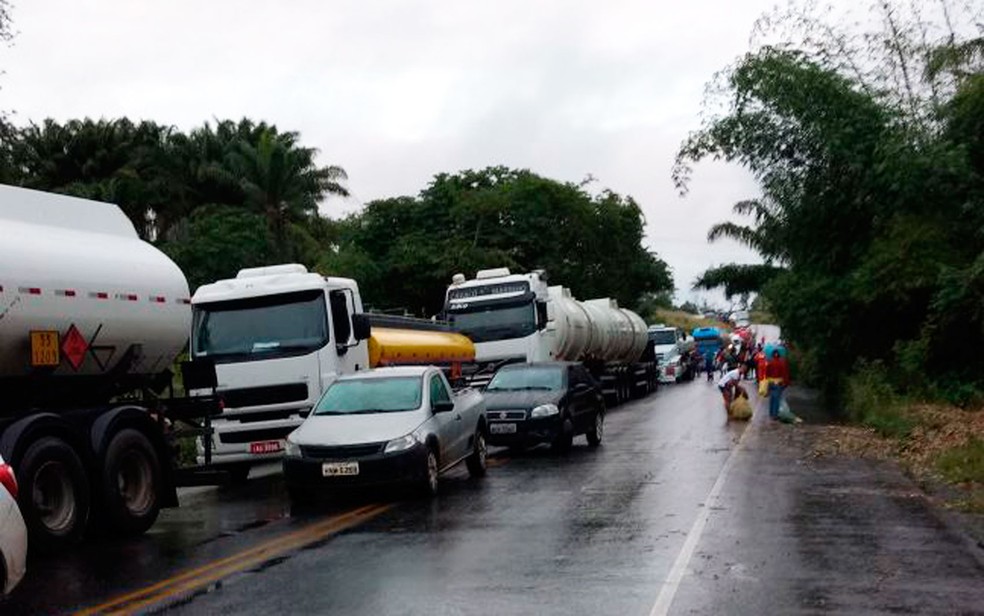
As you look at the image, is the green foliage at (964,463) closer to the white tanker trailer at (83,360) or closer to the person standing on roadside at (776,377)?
the person standing on roadside at (776,377)

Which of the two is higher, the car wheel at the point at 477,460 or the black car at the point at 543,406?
the black car at the point at 543,406

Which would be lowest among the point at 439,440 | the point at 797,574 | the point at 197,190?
the point at 797,574

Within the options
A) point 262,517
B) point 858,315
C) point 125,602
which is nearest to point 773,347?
point 858,315

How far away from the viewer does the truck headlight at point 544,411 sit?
61.6 ft

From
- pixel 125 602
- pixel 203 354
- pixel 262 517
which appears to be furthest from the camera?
pixel 203 354

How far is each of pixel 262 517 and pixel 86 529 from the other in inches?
78.9

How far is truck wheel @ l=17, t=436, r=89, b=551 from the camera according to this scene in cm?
1003

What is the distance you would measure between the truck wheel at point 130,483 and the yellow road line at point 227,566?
1.65m

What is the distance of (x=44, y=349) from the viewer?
34.7 ft

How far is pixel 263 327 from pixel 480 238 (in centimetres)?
3289

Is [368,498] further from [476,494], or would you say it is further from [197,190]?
[197,190]

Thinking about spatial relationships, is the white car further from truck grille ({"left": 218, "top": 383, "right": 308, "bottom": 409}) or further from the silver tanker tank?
truck grille ({"left": 218, "top": 383, "right": 308, "bottom": 409})

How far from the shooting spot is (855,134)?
27.1 m

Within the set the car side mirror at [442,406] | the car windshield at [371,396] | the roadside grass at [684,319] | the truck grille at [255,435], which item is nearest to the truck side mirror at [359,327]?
the truck grille at [255,435]
